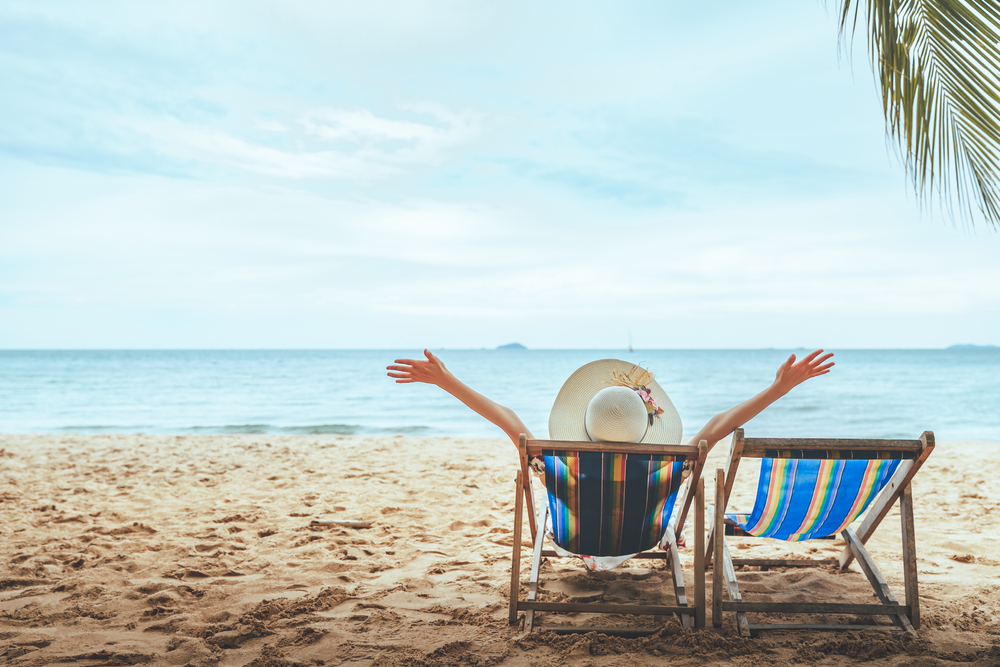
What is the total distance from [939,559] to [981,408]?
1759 centimetres

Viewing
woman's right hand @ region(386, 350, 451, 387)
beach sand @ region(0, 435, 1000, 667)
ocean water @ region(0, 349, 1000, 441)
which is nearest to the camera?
beach sand @ region(0, 435, 1000, 667)

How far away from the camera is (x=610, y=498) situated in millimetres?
2367

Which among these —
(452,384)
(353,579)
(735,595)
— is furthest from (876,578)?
(353,579)

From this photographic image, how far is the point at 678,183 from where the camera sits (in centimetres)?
2400

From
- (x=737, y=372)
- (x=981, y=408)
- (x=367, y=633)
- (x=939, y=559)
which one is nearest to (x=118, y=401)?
(x=367, y=633)

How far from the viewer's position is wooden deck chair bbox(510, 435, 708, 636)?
2254 millimetres

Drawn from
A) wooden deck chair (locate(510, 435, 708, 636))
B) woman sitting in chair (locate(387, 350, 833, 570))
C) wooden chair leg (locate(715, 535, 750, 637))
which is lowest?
wooden chair leg (locate(715, 535, 750, 637))

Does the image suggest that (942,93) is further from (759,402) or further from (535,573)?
(535,573)

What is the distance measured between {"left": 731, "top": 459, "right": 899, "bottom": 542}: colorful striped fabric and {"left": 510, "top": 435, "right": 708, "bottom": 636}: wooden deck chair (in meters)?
0.32

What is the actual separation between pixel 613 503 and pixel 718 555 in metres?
0.47

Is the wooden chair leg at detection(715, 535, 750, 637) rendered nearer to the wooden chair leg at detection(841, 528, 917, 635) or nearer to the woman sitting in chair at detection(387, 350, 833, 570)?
the woman sitting in chair at detection(387, 350, 833, 570)

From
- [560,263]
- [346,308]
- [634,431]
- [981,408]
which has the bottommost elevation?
[981,408]

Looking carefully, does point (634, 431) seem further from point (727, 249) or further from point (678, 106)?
point (727, 249)

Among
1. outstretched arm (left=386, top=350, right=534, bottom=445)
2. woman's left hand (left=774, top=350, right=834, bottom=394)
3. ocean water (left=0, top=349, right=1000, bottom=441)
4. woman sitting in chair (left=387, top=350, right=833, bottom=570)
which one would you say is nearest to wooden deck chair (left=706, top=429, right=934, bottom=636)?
woman sitting in chair (left=387, top=350, right=833, bottom=570)
